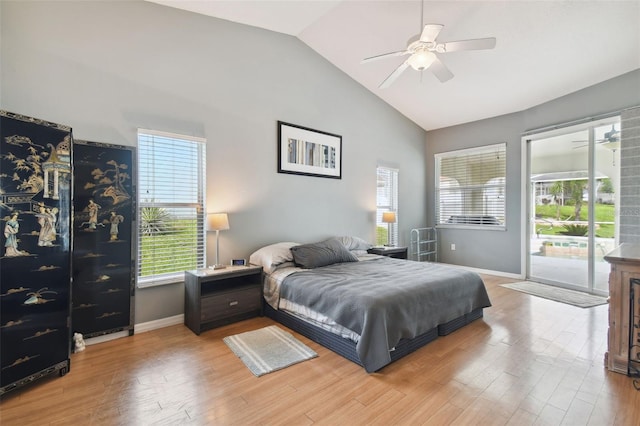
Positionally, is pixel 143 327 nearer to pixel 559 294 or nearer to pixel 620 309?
pixel 620 309

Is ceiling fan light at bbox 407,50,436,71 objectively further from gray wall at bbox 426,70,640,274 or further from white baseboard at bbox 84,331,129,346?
white baseboard at bbox 84,331,129,346

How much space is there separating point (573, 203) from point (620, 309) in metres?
3.03

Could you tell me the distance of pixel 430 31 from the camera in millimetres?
2547

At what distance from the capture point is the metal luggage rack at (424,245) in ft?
20.5

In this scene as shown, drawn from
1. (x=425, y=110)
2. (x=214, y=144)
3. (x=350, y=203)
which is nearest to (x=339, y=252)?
(x=350, y=203)

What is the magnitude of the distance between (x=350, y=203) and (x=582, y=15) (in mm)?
3576

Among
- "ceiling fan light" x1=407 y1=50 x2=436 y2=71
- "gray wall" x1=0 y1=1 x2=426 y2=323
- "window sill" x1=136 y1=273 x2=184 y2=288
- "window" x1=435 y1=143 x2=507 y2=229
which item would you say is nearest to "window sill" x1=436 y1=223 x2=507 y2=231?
"window" x1=435 y1=143 x2=507 y2=229

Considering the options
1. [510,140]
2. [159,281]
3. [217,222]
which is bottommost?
[159,281]

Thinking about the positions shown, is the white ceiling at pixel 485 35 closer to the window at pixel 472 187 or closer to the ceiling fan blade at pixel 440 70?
the ceiling fan blade at pixel 440 70

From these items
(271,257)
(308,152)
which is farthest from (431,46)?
(271,257)

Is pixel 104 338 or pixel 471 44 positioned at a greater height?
pixel 471 44

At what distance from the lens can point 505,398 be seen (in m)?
1.99

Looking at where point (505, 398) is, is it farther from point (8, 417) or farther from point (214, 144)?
point (214, 144)

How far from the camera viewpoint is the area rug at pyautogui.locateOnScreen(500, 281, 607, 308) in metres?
3.98
